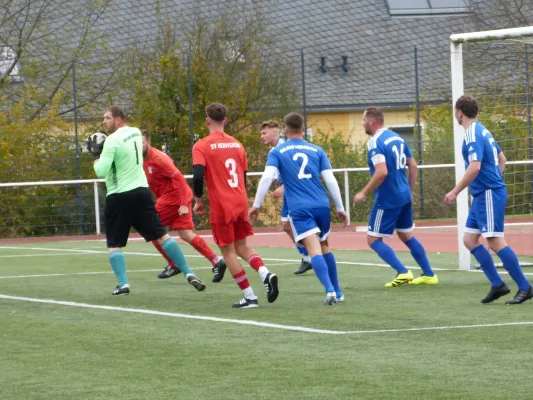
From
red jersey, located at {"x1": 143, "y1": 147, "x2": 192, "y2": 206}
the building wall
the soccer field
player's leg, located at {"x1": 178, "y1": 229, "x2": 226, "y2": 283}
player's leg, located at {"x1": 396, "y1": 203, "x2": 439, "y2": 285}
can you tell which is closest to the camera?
the soccer field

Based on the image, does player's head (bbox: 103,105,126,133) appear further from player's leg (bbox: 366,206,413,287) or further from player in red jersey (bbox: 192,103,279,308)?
player's leg (bbox: 366,206,413,287)

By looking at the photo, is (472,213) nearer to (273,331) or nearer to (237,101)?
(273,331)

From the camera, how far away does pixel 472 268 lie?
48.7 feet

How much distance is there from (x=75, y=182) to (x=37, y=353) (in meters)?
17.3

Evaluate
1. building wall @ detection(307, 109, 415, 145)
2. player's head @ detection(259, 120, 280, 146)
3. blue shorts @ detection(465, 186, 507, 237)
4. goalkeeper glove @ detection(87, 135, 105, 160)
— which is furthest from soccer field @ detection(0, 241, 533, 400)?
building wall @ detection(307, 109, 415, 145)

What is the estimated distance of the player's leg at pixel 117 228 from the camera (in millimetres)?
12500

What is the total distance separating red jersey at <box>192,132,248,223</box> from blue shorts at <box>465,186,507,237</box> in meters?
2.11

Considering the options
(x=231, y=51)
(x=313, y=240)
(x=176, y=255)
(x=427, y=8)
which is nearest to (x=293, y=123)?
(x=313, y=240)

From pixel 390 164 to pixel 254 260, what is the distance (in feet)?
6.95

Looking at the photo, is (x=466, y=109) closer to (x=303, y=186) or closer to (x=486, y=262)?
(x=486, y=262)

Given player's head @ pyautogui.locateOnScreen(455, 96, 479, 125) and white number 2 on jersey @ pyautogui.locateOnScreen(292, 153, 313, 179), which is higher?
player's head @ pyautogui.locateOnScreen(455, 96, 479, 125)

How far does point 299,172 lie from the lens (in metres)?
11.3

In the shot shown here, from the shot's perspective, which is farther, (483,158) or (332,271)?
(332,271)

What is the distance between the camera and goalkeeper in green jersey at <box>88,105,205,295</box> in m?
12.3
